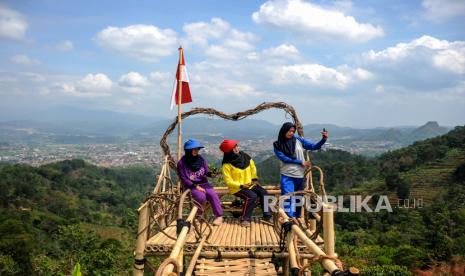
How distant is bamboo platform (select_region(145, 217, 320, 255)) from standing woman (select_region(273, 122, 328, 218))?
60 centimetres

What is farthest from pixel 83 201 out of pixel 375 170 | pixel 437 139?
pixel 437 139

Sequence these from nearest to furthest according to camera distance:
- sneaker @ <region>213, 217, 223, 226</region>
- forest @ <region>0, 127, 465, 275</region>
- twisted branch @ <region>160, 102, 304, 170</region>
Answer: sneaker @ <region>213, 217, 223, 226</region> < twisted branch @ <region>160, 102, 304, 170</region> < forest @ <region>0, 127, 465, 275</region>

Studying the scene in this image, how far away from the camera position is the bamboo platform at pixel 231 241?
12.8ft

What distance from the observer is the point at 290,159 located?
4824mm

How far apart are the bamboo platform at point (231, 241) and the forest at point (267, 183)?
1.94 ft

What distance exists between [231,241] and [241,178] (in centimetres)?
110

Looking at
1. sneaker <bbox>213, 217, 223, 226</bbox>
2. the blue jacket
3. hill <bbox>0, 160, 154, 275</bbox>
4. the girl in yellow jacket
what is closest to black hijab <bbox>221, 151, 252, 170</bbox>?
the girl in yellow jacket

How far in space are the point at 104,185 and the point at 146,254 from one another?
237 ft

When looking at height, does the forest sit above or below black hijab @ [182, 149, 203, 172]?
below

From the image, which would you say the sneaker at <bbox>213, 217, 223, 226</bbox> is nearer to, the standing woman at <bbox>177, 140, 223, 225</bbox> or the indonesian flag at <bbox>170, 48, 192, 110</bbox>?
the standing woman at <bbox>177, 140, 223, 225</bbox>

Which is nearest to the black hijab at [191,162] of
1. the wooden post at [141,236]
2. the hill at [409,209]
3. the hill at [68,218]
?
the wooden post at [141,236]

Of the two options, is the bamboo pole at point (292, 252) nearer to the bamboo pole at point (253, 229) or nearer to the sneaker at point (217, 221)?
the bamboo pole at point (253, 229)

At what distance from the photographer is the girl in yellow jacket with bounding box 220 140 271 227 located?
4.94 meters

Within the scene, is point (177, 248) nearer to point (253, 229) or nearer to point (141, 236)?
point (141, 236)
